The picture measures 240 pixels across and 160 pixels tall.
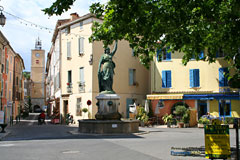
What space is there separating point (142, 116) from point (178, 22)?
58.5 feet

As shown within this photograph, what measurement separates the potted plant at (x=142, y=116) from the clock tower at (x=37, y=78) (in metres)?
58.5

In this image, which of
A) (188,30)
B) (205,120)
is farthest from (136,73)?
(188,30)

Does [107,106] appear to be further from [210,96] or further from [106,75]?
[210,96]

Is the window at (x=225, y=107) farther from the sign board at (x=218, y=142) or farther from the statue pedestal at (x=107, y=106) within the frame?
the sign board at (x=218, y=142)

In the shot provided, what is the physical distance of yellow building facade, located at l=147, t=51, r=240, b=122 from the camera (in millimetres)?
27219

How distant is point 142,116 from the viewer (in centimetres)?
2619

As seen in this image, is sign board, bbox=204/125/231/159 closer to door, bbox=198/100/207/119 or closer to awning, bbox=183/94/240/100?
awning, bbox=183/94/240/100

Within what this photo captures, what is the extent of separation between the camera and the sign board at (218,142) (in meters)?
7.17

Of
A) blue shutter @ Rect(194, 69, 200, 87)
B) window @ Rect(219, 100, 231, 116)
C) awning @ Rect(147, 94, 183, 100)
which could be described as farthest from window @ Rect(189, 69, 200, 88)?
window @ Rect(219, 100, 231, 116)

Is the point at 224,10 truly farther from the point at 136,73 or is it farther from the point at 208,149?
the point at 136,73

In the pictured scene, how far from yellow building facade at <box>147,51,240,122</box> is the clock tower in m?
55.5

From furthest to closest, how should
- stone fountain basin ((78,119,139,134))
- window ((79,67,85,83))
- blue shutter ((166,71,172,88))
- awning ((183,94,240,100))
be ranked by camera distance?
window ((79,67,85,83)), blue shutter ((166,71,172,88)), awning ((183,94,240,100)), stone fountain basin ((78,119,139,134))

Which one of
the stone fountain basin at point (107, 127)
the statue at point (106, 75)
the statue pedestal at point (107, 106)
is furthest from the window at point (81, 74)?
the stone fountain basin at point (107, 127)

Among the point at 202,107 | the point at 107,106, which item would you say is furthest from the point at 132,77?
the point at 107,106
